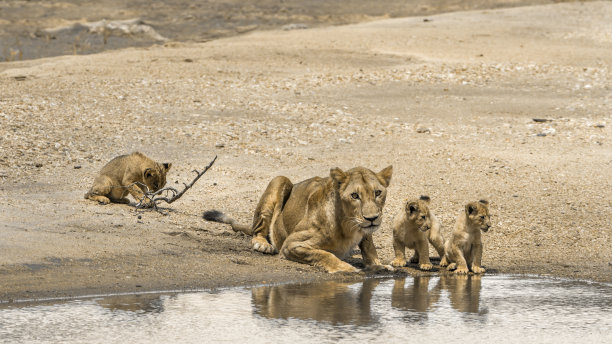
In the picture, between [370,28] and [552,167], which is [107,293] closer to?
[552,167]

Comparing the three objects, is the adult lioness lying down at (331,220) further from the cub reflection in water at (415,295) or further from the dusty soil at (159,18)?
the dusty soil at (159,18)

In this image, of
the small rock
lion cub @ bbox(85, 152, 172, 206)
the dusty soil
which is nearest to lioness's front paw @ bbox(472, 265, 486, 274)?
lion cub @ bbox(85, 152, 172, 206)

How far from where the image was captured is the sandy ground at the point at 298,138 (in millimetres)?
9055

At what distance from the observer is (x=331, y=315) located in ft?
23.1

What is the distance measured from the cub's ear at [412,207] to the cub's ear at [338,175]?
29.3 inches

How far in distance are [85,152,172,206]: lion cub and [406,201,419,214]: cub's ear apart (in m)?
3.01

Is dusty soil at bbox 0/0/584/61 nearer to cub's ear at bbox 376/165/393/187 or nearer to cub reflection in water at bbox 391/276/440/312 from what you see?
cub's ear at bbox 376/165/393/187

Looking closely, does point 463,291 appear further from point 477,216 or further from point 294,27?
point 294,27

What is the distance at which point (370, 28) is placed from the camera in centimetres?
2523

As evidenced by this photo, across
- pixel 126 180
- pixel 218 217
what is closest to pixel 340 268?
pixel 218 217

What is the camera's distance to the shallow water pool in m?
6.41

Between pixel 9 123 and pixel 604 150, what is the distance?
8.48 m

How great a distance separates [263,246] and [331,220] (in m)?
0.93

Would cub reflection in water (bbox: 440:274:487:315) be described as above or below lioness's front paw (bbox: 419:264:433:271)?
below
